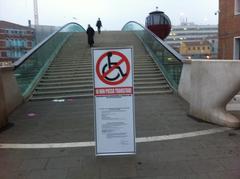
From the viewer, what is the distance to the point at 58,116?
7.82 meters

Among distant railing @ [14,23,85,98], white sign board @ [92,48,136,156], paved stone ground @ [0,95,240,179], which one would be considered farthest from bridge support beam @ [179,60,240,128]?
distant railing @ [14,23,85,98]

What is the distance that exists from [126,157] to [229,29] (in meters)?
20.8

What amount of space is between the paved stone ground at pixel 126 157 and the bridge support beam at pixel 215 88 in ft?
0.91

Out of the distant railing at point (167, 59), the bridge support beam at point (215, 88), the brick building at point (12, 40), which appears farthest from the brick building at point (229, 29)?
the brick building at point (12, 40)

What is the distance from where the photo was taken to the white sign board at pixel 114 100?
14.9 feet

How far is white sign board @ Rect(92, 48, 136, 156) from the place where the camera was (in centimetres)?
454

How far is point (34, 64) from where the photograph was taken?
11430 millimetres

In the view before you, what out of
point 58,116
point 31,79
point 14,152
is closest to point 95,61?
point 14,152

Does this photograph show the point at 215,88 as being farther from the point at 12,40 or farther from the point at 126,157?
the point at 12,40

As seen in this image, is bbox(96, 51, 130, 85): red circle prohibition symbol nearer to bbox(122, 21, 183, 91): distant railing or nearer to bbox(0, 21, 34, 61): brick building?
bbox(122, 21, 183, 91): distant railing

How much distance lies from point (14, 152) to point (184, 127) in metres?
3.15

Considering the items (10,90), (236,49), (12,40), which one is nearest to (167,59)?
(10,90)

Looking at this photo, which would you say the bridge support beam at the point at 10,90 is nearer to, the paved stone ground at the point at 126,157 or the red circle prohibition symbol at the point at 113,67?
the paved stone ground at the point at 126,157

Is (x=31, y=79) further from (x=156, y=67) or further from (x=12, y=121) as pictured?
(x=156, y=67)
